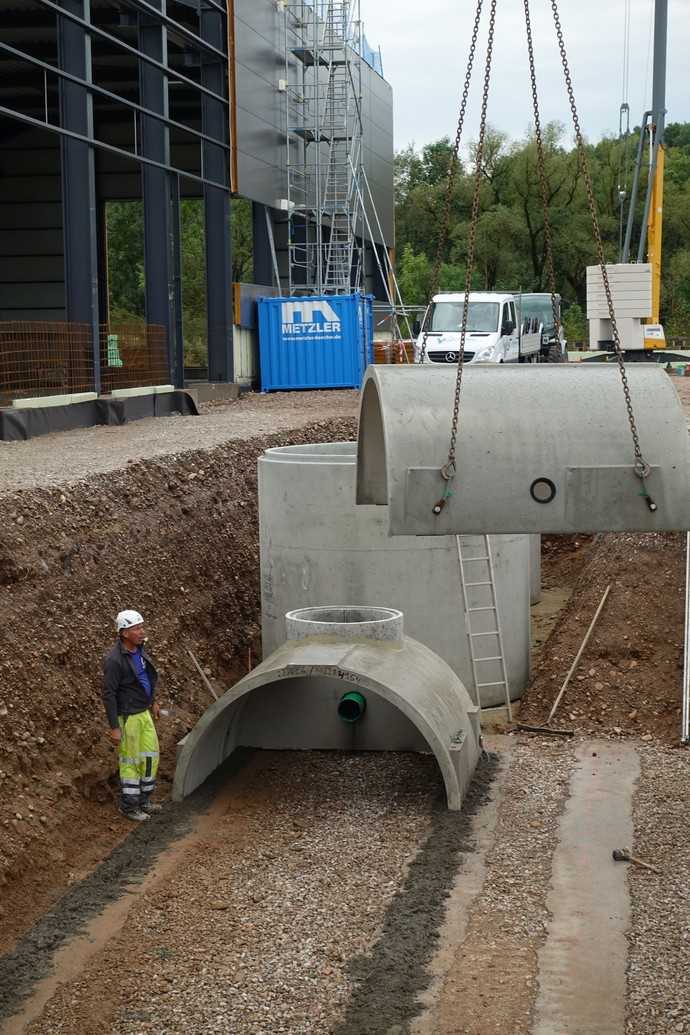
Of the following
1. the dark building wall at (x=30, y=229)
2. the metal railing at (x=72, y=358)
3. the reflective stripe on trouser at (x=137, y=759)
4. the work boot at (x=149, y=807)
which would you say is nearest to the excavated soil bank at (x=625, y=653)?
the work boot at (x=149, y=807)

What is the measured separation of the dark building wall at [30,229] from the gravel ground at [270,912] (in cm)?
2451

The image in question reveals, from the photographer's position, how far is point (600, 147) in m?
71.1

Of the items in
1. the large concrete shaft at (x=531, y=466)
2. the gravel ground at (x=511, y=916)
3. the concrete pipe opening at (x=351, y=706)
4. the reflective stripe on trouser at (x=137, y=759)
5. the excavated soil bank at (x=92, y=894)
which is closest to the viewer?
the gravel ground at (x=511, y=916)

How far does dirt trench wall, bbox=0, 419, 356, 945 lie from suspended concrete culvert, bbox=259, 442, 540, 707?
1.20 meters

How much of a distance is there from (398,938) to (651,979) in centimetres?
164

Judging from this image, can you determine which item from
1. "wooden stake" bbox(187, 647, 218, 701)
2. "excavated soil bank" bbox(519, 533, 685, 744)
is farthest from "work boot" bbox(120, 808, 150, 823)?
"excavated soil bank" bbox(519, 533, 685, 744)

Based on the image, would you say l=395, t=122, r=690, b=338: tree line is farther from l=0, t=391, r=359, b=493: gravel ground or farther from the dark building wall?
l=0, t=391, r=359, b=493: gravel ground

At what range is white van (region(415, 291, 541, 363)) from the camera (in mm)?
32781

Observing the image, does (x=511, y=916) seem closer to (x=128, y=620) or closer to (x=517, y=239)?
(x=128, y=620)

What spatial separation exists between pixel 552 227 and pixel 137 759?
54.1 metres

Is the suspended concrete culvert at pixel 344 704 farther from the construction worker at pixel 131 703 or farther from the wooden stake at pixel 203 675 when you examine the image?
the wooden stake at pixel 203 675

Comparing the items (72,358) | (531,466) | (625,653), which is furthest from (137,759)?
(72,358)

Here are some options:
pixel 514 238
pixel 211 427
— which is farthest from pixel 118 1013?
pixel 514 238

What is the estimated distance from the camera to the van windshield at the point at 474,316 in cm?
3334
